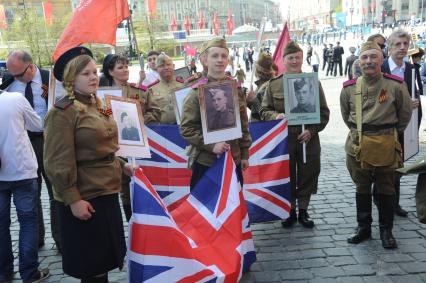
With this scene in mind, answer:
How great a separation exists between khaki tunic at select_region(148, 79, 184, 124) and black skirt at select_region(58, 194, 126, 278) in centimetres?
284

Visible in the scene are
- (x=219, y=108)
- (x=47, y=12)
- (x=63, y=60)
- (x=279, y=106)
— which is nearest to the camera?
(x=63, y=60)

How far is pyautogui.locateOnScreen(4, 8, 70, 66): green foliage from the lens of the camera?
42.9 meters

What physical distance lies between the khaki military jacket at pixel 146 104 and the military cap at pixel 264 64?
4.79ft

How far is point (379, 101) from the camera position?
4027mm

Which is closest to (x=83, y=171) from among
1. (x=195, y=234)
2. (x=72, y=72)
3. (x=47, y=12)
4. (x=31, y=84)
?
(x=72, y=72)

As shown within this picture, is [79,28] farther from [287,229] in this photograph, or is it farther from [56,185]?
[287,229]

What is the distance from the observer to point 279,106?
4887 millimetres

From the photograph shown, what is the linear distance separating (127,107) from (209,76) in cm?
77

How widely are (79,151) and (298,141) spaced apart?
9.00ft

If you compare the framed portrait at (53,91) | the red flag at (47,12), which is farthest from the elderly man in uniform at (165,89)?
the red flag at (47,12)

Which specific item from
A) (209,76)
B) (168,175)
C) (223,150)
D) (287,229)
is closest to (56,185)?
(223,150)

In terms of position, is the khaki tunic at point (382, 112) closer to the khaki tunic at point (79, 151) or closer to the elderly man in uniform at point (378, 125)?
the elderly man in uniform at point (378, 125)

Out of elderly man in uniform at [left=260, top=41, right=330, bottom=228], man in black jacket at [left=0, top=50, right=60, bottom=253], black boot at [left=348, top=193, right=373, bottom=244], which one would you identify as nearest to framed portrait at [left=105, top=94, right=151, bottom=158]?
man in black jacket at [left=0, top=50, right=60, bottom=253]

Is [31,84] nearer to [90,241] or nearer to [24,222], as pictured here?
[24,222]
